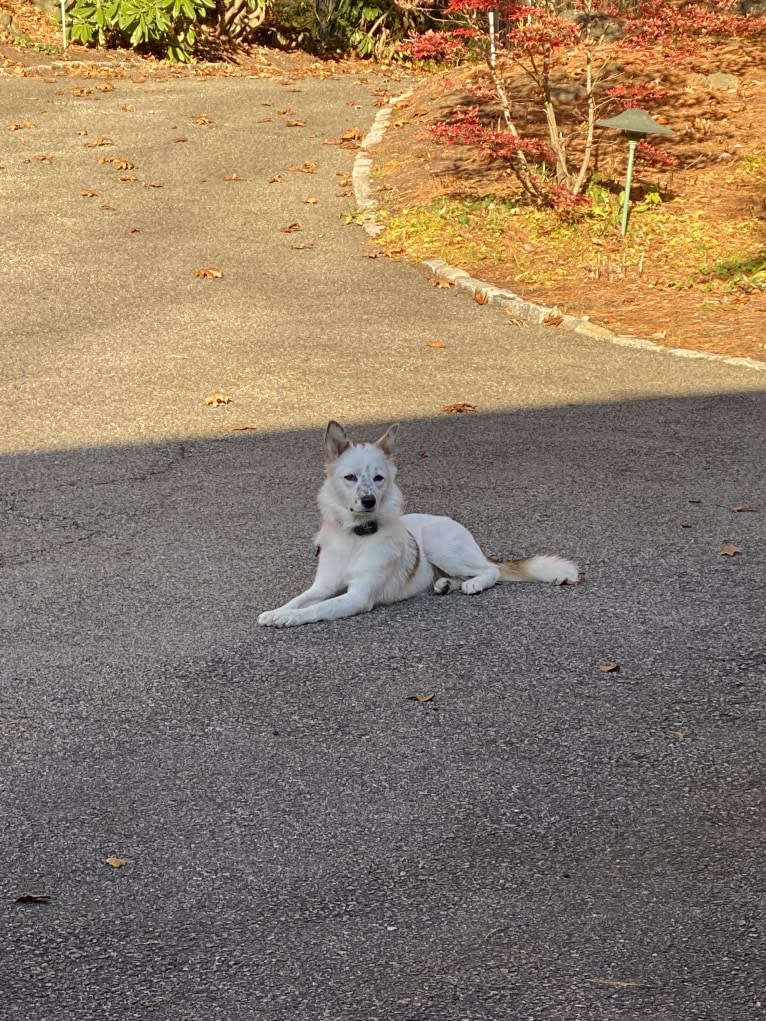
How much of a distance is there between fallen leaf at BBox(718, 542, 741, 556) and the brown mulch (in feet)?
14.1

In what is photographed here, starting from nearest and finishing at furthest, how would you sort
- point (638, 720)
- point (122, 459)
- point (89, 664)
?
point (638, 720)
point (89, 664)
point (122, 459)

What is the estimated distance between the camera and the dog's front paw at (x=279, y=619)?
6.21 meters

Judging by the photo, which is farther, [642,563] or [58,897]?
[642,563]

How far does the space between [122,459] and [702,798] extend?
17.0ft

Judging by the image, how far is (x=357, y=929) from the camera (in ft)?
12.7

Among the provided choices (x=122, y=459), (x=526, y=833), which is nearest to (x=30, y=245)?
(x=122, y=459)

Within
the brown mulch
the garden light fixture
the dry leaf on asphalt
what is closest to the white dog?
the brown mulch

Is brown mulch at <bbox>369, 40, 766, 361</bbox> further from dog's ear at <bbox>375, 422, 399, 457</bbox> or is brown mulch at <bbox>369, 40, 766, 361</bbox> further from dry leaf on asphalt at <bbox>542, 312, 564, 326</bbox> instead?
dog's ear at <bbox>375, 422, 399, 457</bbox>

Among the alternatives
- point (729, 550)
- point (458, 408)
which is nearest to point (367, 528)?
point (729, 550)

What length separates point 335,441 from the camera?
21.3ft

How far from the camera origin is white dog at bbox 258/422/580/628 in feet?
20.6

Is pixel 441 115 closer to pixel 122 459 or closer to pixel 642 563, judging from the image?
pixel 122 459

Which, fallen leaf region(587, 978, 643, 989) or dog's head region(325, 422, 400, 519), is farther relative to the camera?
dog's head region(325, 422, 400, 519)

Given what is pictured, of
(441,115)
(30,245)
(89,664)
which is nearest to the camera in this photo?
(89,664)
